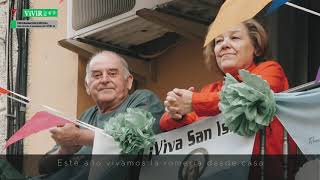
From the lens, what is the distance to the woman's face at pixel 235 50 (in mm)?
4195

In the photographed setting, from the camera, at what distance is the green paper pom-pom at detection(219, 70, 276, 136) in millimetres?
3777

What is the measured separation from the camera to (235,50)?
13.8 feet

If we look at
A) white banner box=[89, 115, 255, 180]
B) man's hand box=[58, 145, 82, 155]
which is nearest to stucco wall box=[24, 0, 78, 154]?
man's hand box=[58, 145, 82, 155]

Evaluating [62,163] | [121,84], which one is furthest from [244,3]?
[62,163]

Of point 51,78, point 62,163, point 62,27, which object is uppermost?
point 62,27

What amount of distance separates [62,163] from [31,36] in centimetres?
189

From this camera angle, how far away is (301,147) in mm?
3762

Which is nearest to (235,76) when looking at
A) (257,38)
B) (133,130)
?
(257,38)

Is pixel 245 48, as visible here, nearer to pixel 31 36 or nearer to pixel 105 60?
pixel 105 60

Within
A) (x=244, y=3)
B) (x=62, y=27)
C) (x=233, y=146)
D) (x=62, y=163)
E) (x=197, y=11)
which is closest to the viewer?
(x=244, y=3)

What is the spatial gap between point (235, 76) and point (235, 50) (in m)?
0.14

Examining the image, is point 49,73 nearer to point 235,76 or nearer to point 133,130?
point 133,130

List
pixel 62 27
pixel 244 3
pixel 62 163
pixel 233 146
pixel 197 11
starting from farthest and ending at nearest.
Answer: pixel 62 27 → pixel 197 11 → pixel 62 163 → pixel 233 146 → pixel 244 3

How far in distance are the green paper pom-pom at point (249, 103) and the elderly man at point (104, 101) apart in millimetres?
722
